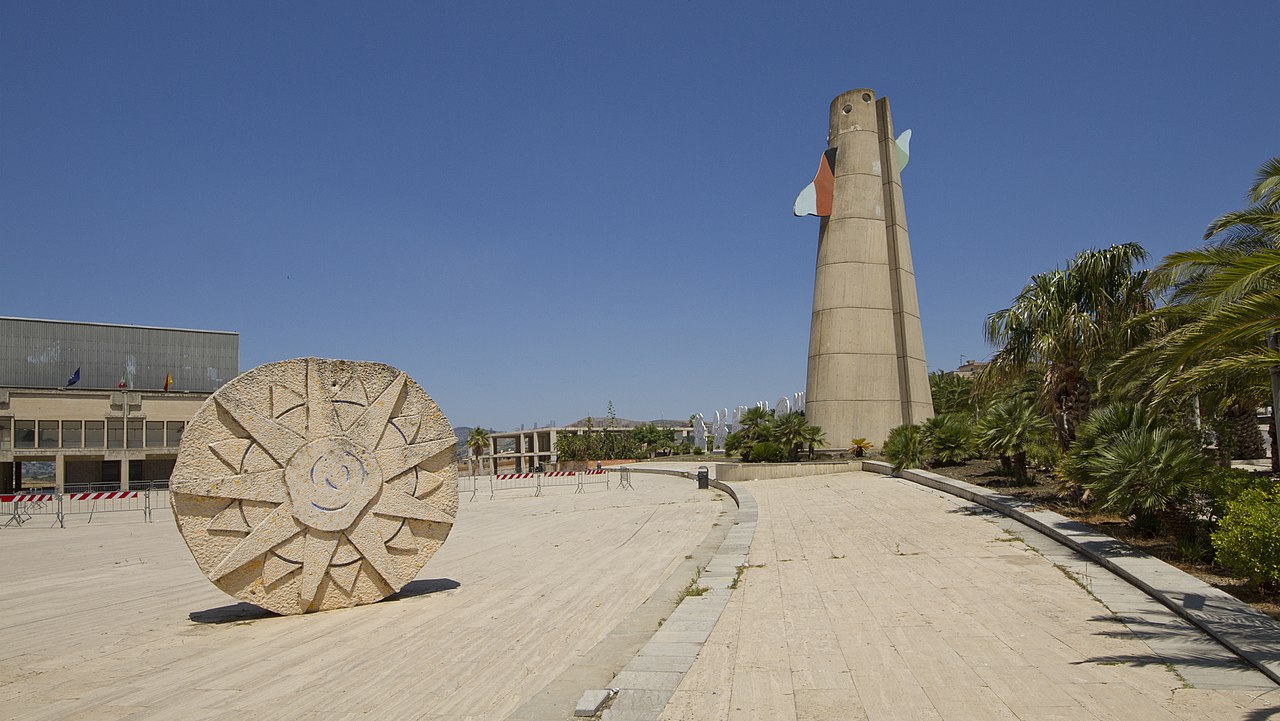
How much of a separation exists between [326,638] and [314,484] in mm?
1978

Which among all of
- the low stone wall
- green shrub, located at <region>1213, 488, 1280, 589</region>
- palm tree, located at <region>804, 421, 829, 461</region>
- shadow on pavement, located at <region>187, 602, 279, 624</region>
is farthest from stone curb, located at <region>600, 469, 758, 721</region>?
palm tree, located at <region>804, 421, 829, 461</region>

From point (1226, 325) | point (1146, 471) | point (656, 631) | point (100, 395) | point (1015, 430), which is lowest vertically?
point (656, 631)

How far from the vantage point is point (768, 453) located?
114ft

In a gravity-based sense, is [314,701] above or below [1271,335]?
below

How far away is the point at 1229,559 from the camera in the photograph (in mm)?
8359

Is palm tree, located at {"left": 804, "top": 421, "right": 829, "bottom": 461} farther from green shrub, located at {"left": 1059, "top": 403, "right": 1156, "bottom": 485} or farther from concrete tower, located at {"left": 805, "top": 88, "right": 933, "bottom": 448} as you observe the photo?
green shrub, located at {"left": 1059, "top": 403, "right": 1156, "bottom": 485}

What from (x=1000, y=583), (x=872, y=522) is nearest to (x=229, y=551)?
(x=1000, y=583)

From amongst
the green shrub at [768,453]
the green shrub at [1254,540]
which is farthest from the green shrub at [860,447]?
the green shrub at [1254,540]

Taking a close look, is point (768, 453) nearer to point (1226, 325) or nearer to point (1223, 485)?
point (1223, 485)

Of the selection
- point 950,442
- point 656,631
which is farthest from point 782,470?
point 656,631

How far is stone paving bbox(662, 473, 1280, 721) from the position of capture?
5.59 metres

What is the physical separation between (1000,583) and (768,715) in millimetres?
5443

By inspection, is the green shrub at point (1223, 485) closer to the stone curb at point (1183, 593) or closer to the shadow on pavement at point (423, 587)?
the stone curb at point (1183, 593)

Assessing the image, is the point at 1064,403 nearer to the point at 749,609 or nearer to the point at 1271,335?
the point at 1271,335
